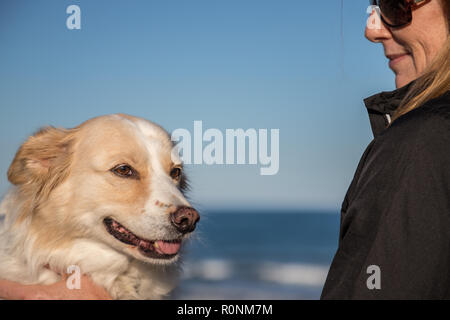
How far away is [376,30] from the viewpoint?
66.8 inches

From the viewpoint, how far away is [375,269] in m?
0.98

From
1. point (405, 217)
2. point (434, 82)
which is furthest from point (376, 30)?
point (405, 217)

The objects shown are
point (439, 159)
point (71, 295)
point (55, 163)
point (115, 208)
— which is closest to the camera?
point (439, 159)

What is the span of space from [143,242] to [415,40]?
1.55 metres

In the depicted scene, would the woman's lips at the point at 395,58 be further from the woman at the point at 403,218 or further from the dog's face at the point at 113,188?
the dog's face at the point at 113,188

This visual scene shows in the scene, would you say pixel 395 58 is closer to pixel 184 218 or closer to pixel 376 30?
pixel 376 30

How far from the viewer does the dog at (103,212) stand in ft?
7.34

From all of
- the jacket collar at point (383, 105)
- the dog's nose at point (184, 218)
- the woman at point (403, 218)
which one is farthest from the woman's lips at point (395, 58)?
the dog's nose at point (184, 218)

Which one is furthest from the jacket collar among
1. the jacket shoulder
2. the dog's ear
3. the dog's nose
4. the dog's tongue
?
the dog's ear

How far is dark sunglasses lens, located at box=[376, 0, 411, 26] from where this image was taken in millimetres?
1397
